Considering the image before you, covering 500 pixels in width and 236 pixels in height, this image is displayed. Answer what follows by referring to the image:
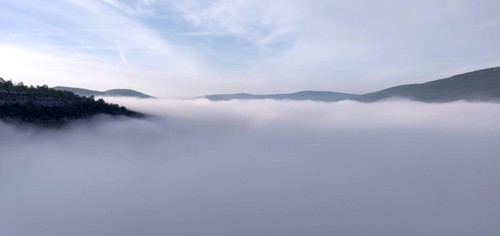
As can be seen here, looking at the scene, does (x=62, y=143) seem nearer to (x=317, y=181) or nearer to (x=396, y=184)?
(x=317, y=181)

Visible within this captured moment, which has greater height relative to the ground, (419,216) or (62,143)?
(62,143)

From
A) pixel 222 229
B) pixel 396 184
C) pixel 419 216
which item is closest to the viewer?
pixel 222 229

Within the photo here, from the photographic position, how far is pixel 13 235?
89.4 m

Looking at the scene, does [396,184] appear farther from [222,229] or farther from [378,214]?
[222,229]

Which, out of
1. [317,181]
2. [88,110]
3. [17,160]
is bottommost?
[317,181]

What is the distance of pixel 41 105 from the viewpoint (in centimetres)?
15000

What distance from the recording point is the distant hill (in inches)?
5469

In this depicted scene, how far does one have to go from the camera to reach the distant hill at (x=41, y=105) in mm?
138900

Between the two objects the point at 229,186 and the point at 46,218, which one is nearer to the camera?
the point at 46,218

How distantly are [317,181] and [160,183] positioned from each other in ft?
289

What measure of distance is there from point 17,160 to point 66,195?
50.2 meters

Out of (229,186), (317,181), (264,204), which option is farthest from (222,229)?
(317,181)

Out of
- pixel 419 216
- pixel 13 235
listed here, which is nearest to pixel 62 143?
pixel 13 235

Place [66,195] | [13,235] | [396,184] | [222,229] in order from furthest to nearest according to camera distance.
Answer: [396,184], [66,195], [222,229], [13,235]
